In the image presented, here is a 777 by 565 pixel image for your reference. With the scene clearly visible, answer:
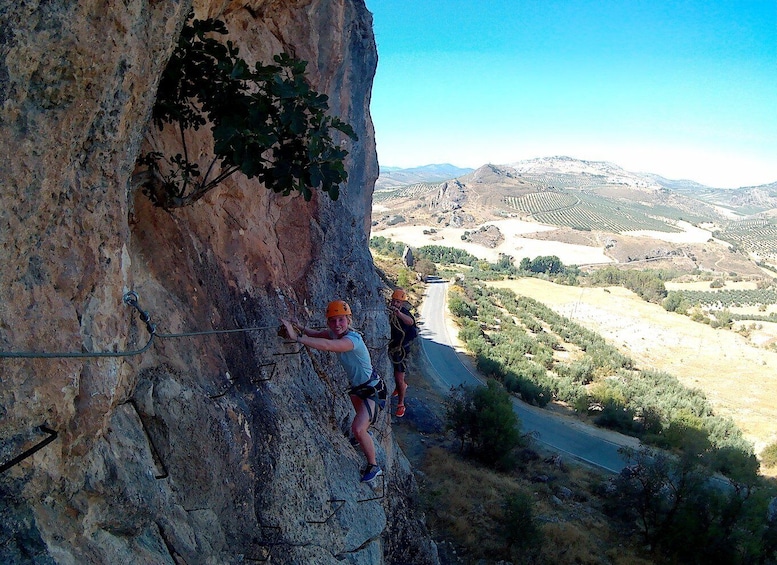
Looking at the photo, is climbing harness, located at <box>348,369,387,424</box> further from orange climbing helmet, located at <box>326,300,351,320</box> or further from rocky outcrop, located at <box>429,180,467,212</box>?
rocky outcrop, located at <box>429,180,467,212</box>

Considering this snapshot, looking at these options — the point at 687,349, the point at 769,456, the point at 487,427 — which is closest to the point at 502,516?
the point at 487,427

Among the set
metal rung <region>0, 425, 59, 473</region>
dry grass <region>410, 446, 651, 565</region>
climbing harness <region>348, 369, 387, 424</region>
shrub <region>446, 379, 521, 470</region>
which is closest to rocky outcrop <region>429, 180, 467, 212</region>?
shrub <region>446, 379, 521, 470</region>

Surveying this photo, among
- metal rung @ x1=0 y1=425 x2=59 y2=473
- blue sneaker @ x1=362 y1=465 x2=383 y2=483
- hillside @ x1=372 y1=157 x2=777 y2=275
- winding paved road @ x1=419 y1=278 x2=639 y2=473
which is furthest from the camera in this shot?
hillside @ x1=372 y1=157 x2=777 y2=275

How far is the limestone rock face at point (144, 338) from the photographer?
2.73 metres

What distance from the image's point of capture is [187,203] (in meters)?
4.82

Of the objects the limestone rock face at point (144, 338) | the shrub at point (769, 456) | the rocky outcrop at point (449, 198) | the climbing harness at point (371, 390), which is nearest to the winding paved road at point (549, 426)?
the shrub at point (769, 456)

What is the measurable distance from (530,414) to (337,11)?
22.6 meters

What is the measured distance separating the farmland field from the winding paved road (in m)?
7.79

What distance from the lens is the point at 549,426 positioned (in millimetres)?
25203

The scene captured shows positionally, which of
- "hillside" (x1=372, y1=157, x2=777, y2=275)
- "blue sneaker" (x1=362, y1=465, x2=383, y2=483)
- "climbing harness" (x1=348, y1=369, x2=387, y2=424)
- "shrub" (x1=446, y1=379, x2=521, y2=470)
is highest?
"hillside" (x1=372, y1=157, x2=777, y2=275)

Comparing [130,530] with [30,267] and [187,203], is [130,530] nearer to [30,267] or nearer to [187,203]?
[30,267]

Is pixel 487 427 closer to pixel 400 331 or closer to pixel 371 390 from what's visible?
pixel 400 331

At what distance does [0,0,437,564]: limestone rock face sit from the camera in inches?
107

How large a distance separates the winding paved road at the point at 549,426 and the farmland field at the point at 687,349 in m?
7.79
